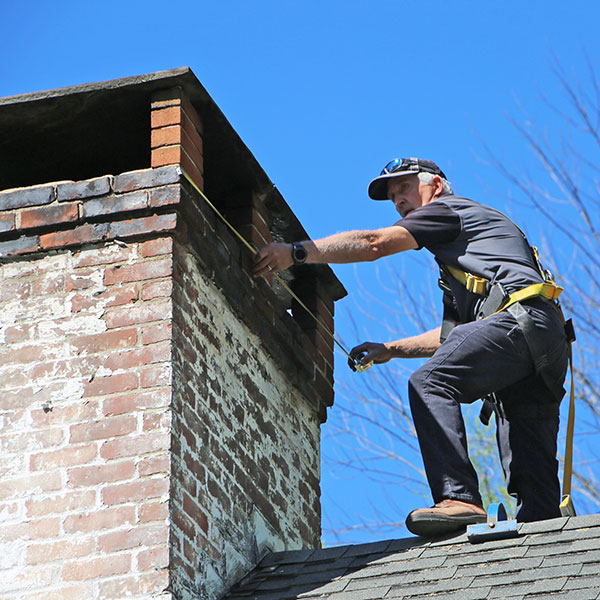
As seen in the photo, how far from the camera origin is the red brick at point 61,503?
5.45 meters

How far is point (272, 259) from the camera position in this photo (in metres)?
6.52

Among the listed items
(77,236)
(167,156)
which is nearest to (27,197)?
(77,236)

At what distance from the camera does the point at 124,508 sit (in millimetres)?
5383

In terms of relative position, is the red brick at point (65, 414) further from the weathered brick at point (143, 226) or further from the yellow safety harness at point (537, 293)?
the yellow safety harness at point (537, 293)

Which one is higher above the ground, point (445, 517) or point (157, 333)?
point (157, 333)

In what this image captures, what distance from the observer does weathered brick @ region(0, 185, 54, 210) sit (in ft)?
20.3

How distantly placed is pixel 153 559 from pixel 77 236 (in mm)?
1708

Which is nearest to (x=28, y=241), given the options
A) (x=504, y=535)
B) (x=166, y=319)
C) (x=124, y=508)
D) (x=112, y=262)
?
(x=112, y=262)

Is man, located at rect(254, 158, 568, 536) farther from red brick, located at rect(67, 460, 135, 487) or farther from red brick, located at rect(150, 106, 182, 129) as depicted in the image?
red brick, located at rect(67, 460, 135, 487)

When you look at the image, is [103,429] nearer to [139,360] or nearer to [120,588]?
[139,360]

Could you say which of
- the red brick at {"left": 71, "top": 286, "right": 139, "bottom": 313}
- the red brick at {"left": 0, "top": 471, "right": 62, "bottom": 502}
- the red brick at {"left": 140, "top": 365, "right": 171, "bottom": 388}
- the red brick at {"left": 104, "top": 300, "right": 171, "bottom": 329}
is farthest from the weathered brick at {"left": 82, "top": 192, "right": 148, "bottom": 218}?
the red brick at {"left": 0, "top": 471, "right": 62, "bottom": 502}

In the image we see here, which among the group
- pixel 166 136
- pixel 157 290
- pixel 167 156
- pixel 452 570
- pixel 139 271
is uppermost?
pixel 166 136

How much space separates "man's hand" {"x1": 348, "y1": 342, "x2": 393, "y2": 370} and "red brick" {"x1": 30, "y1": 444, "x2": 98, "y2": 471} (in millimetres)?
2121

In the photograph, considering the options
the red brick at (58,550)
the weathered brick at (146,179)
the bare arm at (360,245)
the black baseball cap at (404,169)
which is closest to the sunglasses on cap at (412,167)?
the black baseball cap at (404,169)
